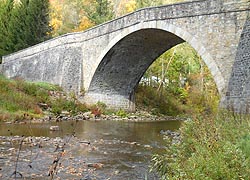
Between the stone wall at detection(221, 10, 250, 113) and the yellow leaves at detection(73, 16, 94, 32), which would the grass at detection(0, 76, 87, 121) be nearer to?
the stone wall at detection(221, 10, 250, 113)

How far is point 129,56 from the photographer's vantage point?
22.8 metres

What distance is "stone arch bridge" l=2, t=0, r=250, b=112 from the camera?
516 inches

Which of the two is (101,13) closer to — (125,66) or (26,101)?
(125,66)

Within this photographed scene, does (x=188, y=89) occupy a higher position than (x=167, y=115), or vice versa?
(x=188, y=89)

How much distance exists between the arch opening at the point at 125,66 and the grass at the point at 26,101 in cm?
264

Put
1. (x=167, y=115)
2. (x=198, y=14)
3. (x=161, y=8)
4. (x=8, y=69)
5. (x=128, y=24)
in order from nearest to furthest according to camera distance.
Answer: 1. (x=198, y=14)
2. (x=161, y=8)
3. (x=128, y=24)
4. (x=167, y=115)
5. (x=8, y=69)

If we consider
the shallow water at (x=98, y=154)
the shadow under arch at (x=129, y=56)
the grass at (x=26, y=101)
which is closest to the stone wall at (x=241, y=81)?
the shallow water at (x=98, y=154)

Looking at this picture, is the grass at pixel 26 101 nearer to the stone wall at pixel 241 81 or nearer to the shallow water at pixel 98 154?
the shallow water at pixel 98 154

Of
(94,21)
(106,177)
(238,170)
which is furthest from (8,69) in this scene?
(238,170)

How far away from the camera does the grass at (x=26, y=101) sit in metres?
17.2

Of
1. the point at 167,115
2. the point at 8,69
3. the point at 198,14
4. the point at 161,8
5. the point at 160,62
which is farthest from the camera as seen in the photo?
the point at 8,69

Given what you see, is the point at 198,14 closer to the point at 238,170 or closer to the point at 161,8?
the point at 161,8

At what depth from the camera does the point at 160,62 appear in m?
31.6

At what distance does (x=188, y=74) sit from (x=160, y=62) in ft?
17.7
